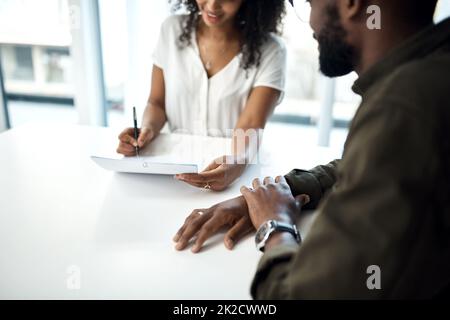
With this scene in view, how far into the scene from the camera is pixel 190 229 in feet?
2.74

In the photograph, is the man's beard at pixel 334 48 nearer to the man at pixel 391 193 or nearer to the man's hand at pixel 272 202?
the man at pixel 391 193

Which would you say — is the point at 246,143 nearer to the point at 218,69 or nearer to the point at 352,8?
the point at 218,69

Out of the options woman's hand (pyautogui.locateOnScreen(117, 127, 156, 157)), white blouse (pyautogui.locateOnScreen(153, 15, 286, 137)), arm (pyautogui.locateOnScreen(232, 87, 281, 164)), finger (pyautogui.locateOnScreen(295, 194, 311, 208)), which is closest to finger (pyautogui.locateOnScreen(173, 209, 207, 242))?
finger (pyautogui.locateOnScreen(295, 194, 311, 208))

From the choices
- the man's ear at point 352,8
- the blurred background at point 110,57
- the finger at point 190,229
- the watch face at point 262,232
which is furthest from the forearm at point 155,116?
the man's ear at point 352,8

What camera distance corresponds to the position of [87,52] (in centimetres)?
246

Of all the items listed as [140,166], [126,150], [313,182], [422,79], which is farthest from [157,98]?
[422,79]

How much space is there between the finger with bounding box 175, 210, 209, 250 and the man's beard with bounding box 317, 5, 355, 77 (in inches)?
16.2

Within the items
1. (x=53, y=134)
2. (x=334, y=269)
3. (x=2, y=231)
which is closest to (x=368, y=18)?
(x=334, y=269)

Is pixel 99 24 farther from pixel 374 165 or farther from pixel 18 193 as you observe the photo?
pixel 374 165

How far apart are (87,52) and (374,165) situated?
7.63 ft

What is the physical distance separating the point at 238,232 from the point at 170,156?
447mm

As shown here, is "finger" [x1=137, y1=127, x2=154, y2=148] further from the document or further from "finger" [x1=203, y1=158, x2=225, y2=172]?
"finger" [x1=203, y1=158, x2=225, y2=172]

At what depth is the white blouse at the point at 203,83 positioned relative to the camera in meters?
1.63

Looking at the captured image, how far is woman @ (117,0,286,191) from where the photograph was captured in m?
1.57
